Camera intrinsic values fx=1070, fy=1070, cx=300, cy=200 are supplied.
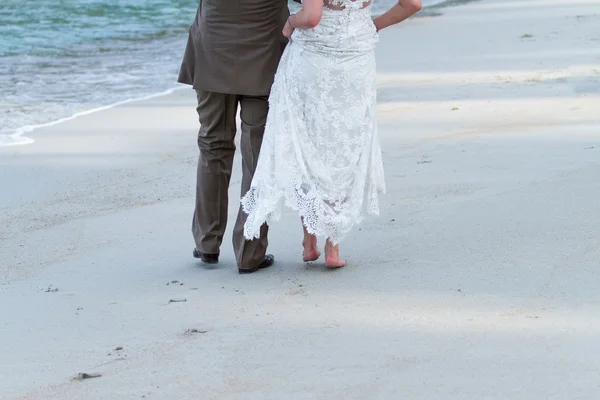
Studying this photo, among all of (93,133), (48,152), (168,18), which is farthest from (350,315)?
(168,18)

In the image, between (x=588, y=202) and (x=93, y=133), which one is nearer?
(x=588, y=202)

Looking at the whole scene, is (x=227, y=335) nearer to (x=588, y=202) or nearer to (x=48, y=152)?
(x=588, y=202)

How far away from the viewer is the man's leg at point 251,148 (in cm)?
475

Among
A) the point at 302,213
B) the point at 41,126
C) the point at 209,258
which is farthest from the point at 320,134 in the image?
the point at 41,126

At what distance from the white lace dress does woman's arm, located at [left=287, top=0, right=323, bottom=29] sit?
0.12 metres

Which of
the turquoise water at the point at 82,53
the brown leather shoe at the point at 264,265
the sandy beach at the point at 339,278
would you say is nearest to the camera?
the sandy beach at the point at 339,278

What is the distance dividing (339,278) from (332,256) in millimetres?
164

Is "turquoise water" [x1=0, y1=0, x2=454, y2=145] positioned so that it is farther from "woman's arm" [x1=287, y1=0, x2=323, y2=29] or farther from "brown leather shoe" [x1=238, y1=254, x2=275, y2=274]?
"woman's arm" [x1=287, y1=0, x2=323, y2=29]

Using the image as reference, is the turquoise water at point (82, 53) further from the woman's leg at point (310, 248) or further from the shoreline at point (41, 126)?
the woman's leg at point (310, 248)

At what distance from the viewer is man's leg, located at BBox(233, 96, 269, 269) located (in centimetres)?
475

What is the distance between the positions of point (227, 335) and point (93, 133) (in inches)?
196

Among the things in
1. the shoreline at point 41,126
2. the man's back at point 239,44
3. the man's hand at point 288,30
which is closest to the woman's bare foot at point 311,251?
the man's back at point 239,44

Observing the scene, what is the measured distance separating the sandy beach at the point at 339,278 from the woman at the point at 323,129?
299mm

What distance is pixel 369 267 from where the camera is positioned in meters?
4.70
